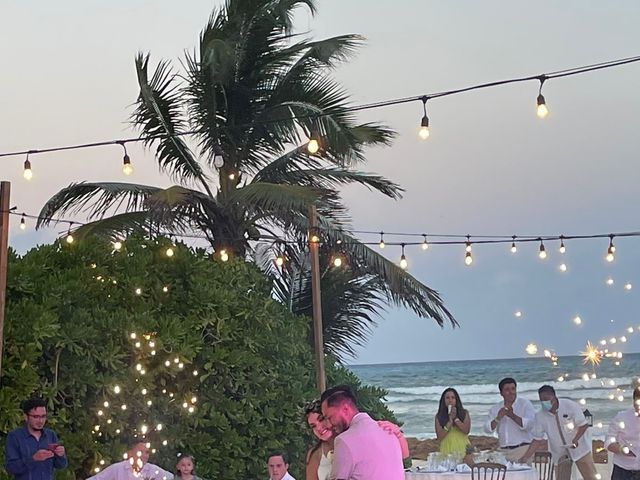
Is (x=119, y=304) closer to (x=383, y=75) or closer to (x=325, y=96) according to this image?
(x=325, y=96)

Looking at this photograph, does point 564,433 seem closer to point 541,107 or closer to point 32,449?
point 541,107

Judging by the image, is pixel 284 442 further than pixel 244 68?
No

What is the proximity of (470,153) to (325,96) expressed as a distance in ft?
16.8

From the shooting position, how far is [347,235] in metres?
12.2

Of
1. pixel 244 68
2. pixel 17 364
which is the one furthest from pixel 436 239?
pixel 17 364

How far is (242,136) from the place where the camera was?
11617 mm

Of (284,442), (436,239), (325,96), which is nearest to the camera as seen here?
(284,442)

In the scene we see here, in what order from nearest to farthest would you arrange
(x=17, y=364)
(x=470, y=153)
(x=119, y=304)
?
(x=17, y=364) → (x=119, y=304) → (x=470, y=153)

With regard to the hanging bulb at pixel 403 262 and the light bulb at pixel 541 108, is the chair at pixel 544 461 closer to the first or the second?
the hanging bulb at pixel 403 262

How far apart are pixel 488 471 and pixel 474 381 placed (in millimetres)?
26513

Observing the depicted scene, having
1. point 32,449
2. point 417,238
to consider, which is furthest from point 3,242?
point 417,238

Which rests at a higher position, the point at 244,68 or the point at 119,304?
the point at 244,68

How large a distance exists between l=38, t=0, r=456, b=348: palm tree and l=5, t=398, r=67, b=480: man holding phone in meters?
4.13

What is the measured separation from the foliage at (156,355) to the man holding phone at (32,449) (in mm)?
1110
